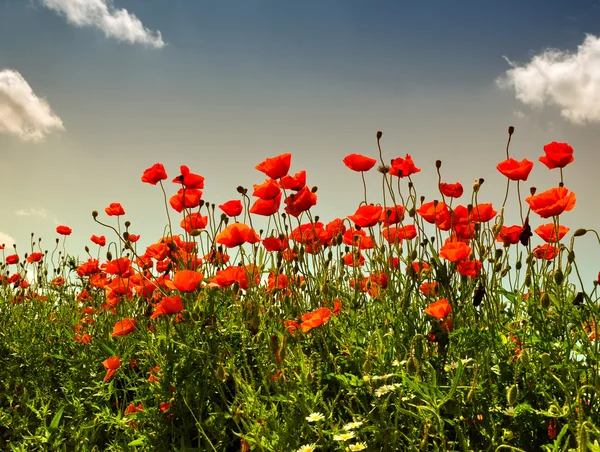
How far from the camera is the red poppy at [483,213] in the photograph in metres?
2.98

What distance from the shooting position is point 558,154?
276 cm

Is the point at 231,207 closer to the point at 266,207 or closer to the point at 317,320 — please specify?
the point at 266,207

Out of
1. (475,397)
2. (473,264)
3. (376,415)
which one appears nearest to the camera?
(475,397)

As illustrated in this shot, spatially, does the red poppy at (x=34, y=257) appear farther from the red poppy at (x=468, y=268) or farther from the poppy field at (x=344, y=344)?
the red poppy at (x=468, y=268)

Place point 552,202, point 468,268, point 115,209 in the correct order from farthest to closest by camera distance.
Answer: point 115,209
point 468,268
point 552,202

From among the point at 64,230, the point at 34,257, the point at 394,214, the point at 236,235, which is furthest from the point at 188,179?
the point at 34,257

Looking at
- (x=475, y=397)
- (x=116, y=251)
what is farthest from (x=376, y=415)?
(x=116, y=251)

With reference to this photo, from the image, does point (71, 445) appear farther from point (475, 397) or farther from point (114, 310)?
point (475, 397)

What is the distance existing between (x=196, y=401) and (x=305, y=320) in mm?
709

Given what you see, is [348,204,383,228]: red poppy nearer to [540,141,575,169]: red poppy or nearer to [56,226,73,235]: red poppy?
[540,141,575,169]: red poppy

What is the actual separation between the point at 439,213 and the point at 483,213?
231mm

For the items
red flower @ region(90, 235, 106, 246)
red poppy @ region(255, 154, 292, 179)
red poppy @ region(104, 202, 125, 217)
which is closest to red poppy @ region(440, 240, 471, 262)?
red poppy @ region(255, 154, 292, 179)

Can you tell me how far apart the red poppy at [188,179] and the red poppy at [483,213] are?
5.17 feet

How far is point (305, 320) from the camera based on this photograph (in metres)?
2.53
